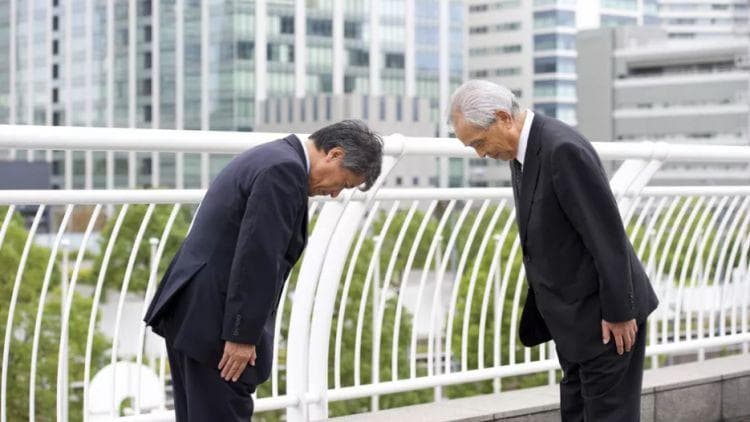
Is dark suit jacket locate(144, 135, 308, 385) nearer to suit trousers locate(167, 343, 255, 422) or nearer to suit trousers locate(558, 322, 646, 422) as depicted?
suit trousers locate(167, 343, 255, 422)

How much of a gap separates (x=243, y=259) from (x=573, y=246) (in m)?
1.05

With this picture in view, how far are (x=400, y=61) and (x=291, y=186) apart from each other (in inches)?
4459

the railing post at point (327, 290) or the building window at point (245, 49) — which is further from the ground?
the building window at point (245, 49)

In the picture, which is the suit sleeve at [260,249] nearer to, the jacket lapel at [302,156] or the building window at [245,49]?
the jacket lapel at [302,156]

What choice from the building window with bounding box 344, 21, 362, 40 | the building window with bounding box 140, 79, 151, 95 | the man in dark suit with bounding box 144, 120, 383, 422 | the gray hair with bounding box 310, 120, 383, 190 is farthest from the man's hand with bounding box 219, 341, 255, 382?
the building window with bounding box 344, 21, 362, 40

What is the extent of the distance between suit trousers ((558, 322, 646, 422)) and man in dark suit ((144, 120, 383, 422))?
978 mm

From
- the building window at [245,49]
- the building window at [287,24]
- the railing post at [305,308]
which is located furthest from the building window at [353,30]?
the railing post at [305,308]

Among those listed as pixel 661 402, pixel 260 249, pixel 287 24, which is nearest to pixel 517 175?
pixel 260 249

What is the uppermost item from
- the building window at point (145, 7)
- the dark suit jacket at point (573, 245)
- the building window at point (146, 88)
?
the building window at point (145, 7)

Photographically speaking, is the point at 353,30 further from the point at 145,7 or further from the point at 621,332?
the point at 621,332

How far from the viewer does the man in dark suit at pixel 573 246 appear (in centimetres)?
369

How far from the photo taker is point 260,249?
3301 millimetres

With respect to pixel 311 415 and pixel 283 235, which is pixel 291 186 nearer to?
pixel 283 235

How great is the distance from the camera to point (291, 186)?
333 centimetres
